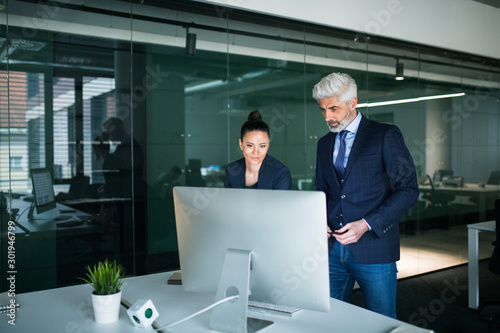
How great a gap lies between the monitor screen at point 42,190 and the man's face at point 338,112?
2352 millimetres

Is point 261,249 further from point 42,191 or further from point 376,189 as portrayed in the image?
point 42,191

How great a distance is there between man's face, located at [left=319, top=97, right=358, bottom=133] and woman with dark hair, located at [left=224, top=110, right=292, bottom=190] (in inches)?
17.0

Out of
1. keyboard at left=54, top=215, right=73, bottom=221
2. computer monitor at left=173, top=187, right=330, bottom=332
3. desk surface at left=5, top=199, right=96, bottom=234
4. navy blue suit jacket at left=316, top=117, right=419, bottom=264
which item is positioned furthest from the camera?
keyboard at left=54, top=215, right=73, bottom=221

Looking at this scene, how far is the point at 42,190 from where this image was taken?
3.53m

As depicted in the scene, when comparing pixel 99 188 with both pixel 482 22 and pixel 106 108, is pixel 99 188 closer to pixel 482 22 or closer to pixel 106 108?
pixel 106 108

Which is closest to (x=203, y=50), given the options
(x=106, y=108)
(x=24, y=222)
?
(x=106, y=108)

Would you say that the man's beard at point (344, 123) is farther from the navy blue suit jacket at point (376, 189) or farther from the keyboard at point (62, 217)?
the keyboard at point (62, 217)

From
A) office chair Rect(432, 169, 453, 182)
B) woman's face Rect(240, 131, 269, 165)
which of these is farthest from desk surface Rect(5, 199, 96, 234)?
office chair Rect(432, 169, 453, 182)

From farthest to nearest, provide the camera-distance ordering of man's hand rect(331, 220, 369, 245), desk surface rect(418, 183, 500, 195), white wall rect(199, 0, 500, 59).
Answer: desk surface rect(418, 183, 500, 195) < white wall rect(199, 0, 500, 59) < man's hand rect(331, 220, 369, 245)

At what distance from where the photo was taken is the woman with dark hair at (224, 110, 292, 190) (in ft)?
9.04

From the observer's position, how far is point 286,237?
1.64m

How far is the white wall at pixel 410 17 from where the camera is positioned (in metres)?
4.58

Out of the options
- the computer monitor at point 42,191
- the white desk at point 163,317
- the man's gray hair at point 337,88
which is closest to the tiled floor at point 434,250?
the man's gray hair at point 337,88

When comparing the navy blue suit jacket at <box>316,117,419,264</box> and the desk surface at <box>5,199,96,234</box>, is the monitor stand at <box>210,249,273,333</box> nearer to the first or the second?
the navy blue suit jacket at <box>316,117,419,264</box>
